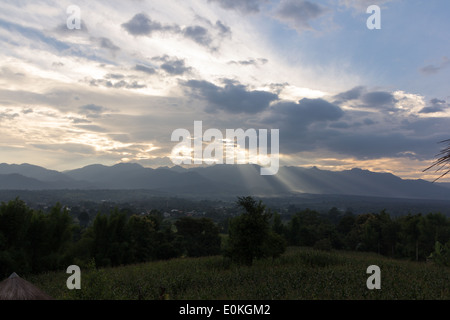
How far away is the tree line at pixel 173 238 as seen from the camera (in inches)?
936

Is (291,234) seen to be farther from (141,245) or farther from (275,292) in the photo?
(275,292)

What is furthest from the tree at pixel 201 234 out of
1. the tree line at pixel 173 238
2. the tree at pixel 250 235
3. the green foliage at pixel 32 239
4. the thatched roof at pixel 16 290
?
the thatched roof at pixel 16 290

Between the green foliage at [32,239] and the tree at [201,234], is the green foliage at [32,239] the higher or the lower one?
the higher one

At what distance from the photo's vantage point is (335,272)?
19.0 meters

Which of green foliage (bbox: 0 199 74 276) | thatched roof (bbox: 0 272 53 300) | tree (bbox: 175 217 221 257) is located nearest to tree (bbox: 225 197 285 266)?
thatched roof (bbox: 0 272 53 300)

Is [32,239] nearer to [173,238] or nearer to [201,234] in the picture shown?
[173,238]

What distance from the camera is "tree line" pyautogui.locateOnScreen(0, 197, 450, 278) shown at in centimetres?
2378

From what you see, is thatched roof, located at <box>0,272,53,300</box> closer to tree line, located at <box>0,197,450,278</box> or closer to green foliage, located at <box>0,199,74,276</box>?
tree line, located at <box>0,197,450,278</box>

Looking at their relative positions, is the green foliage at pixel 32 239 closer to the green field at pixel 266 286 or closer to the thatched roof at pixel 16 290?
the green field at pixel 266 286

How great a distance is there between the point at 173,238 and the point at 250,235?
82.8 feet

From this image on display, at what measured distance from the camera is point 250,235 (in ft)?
76.4
